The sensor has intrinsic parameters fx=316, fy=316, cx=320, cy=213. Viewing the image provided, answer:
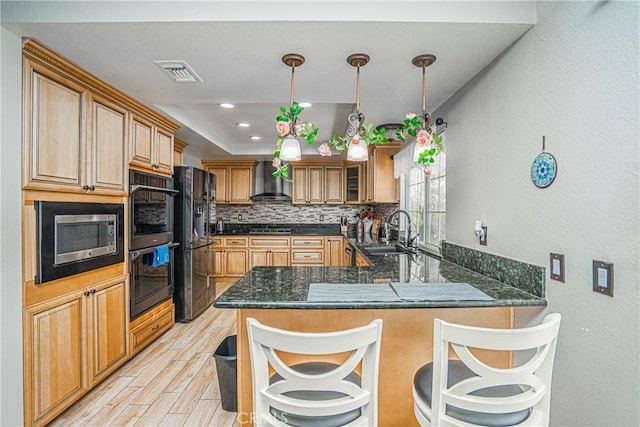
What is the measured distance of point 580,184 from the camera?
124cm

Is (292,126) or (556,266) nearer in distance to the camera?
(556,266)

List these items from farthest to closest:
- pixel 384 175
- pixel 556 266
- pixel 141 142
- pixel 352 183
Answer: pixel 352 183, pixel 384 175, pixel 141 142, pixel 556 266

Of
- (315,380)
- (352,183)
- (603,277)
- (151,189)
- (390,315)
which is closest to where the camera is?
(315,380)

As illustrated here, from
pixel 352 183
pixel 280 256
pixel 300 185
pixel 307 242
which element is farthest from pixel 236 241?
pixel 352 183

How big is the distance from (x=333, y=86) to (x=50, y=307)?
218 centimetres

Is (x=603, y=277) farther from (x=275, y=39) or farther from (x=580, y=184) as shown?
(x=275, y=39)

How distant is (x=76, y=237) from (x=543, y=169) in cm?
261

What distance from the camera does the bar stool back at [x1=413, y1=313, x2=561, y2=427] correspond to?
0.98 metres

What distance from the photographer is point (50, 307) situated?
179 cm

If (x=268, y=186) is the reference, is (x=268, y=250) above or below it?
below

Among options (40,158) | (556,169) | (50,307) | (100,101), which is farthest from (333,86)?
(50,307)

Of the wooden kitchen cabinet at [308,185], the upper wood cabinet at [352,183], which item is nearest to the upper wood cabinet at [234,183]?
the wooden kitchen cabinet at [308,185]

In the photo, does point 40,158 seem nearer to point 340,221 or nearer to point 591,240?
point 591,240

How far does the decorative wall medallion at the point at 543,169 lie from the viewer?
1.38 meters
